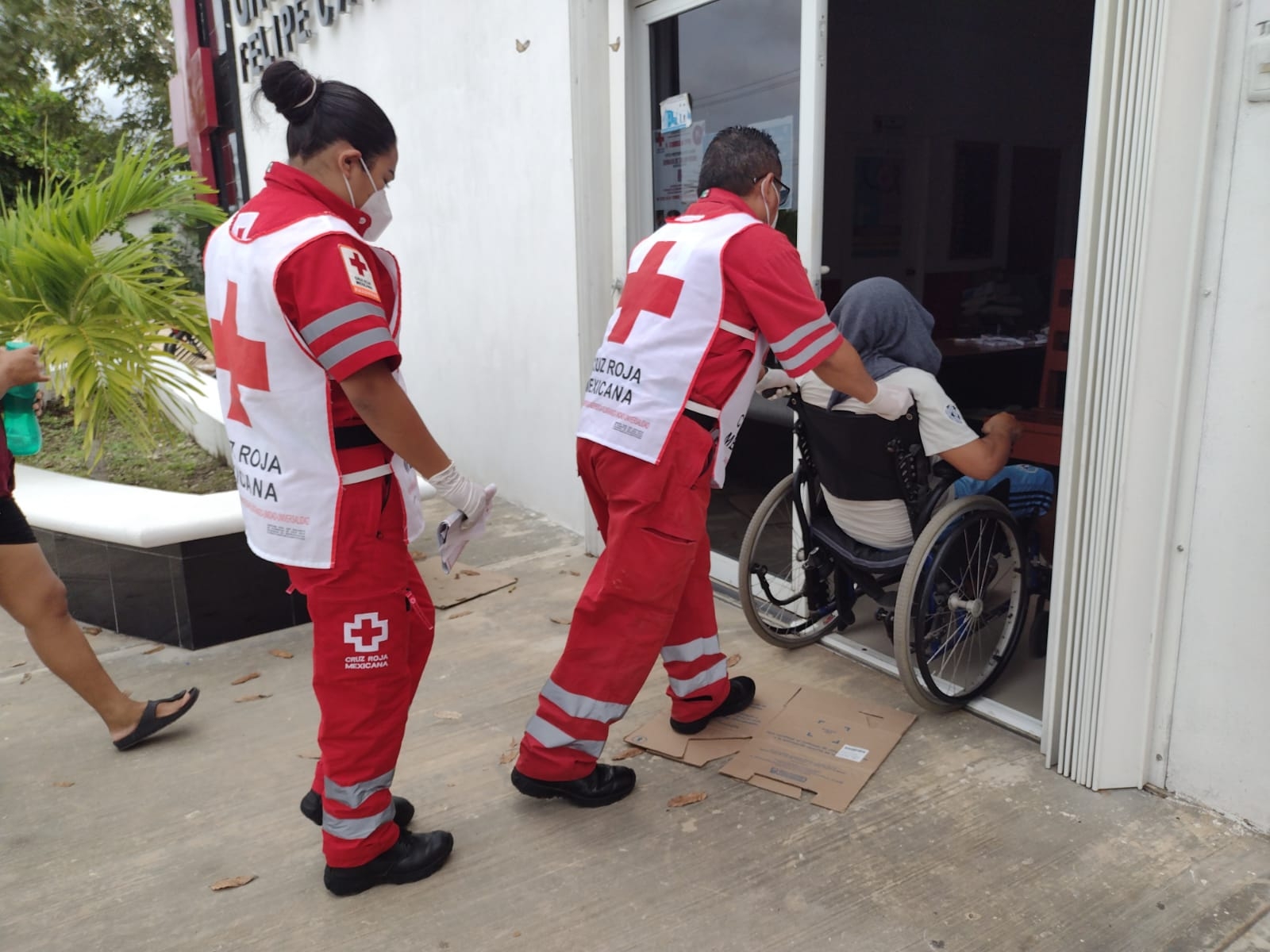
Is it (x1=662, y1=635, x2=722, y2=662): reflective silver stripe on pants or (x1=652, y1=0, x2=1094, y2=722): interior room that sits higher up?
(x1=652, y1=0, x2=1094, y2=722): interior room

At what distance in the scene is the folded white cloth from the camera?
2.25 m

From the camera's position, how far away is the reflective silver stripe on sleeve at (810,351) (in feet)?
7.74

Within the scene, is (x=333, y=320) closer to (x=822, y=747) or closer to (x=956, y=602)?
(x=822, y=747)

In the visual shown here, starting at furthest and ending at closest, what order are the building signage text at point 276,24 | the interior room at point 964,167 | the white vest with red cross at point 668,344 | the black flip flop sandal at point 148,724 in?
1. the building signage text at point 276,24
2. the interior room at point 964,167
3. the black flip flop sandal at point 148,724
4. the white vest with red cross at point 668,344

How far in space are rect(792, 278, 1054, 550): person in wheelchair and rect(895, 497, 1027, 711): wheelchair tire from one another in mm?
124

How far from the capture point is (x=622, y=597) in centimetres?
244

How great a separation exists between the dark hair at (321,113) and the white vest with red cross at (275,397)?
0.20 m

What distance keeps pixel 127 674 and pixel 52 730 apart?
0.43 m

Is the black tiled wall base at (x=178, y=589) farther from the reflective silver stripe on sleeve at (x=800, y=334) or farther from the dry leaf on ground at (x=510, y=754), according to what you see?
the reflective silver stripe on sleeve at (x=800, y=334)

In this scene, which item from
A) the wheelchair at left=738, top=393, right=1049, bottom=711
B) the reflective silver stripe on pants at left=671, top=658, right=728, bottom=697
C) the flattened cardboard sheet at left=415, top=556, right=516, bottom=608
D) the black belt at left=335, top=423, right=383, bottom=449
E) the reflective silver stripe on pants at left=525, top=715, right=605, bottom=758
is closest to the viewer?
the black belt at left=335, top=423, right=383, bottom=449

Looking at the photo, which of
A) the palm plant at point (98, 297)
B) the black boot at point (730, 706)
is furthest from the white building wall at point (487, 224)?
the black boot at point (730, 706)

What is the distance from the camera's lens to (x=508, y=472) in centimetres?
569

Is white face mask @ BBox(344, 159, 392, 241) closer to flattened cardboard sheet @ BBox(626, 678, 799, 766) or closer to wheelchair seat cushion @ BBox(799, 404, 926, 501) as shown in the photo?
wheelchair seat cushion @ BBox(799, 404, 926, 501)

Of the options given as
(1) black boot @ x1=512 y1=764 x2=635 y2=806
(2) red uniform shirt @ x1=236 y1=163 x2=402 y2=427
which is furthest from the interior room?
(2) red uniform shirt @ x1=236 y1=163 x2=402 y2=427
